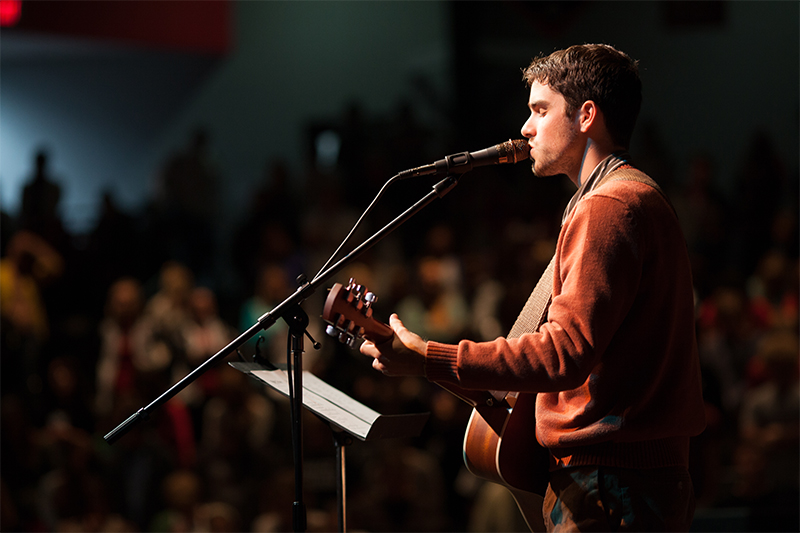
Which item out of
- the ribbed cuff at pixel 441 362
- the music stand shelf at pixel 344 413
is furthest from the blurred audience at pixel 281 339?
the ribbed cuff at pixel 441 362

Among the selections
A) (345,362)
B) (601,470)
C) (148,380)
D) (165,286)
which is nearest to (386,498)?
(345,362)

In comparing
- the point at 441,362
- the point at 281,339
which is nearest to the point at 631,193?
the point at 441,362

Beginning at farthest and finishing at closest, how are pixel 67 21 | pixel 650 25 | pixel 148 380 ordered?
1. pixel 650 25
2. pixel 67 21
3. pixel 148 380

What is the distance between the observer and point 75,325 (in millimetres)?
6020

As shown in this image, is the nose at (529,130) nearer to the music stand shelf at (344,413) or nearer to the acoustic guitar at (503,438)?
the acoustic guitar at (503,438)

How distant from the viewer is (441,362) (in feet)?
5.41

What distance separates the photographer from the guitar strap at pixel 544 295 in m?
1.74

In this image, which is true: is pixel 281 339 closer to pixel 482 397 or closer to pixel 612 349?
pixel 482 397

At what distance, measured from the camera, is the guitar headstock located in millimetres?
1625

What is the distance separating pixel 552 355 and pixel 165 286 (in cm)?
485

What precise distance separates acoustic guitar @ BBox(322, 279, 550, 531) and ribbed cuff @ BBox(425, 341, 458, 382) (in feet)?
0.30

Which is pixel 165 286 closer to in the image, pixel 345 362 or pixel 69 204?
pixel 345 362

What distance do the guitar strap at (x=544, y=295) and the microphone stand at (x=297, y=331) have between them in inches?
12.6

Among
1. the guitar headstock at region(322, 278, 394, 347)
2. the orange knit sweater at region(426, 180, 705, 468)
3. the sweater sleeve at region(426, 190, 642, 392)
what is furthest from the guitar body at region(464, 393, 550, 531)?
the guitar headstock at region(322, 278, 394, 347)
